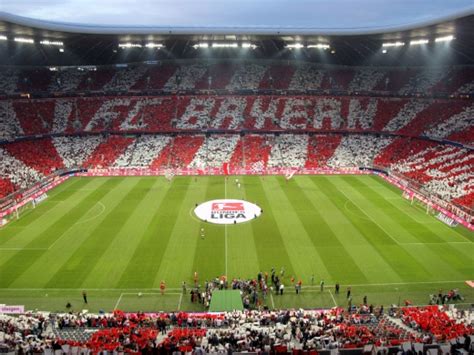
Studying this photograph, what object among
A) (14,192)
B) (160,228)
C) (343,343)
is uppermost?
(14,192)

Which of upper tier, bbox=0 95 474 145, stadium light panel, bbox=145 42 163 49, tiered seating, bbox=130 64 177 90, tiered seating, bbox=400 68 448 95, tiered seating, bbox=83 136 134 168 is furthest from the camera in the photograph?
tiered seating, bbox=130 64 177 90

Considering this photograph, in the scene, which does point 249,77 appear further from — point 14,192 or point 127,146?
point 14,192

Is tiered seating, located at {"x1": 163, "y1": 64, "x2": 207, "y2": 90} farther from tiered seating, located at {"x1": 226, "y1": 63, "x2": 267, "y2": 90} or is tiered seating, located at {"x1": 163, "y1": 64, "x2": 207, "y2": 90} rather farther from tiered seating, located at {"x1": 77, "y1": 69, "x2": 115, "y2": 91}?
tiered seating, located at {"x1": 77, "y1": 69, "x2": 115, "y2": 91}

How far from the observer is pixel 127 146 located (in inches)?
2633

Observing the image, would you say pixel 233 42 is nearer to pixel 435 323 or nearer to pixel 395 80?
pixel 395 80

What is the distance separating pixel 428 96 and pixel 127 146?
160 ft

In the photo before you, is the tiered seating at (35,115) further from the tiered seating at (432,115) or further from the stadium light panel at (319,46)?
the tiered seating at (432,115)

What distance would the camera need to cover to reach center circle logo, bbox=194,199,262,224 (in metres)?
40.9

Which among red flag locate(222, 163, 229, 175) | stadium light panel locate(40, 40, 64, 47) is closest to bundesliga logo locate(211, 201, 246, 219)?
red flag locate(222, 163, 229, 175)

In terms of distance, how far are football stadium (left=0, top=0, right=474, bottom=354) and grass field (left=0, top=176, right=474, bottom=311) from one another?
7.0 inches

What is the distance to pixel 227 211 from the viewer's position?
141ft

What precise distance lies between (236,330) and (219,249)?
14574 millimetres

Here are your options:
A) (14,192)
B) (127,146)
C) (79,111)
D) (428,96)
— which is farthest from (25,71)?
(428,96)

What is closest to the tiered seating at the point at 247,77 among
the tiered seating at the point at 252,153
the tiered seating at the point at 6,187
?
the tiered seating at the point at 252,153
